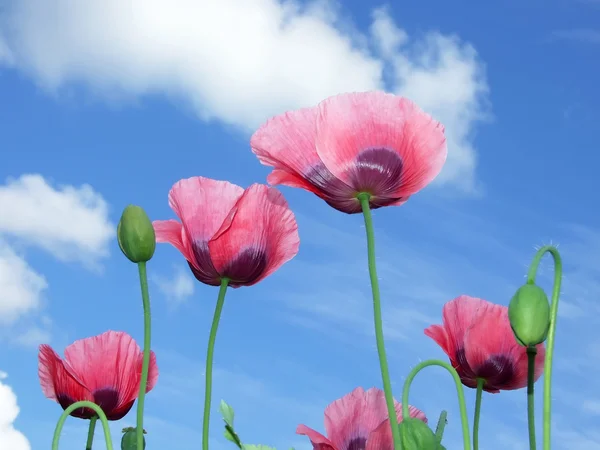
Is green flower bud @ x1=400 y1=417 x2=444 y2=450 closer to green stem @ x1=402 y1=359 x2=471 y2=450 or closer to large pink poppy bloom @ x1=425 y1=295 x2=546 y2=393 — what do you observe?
green stem @ x1=402 y1=359 x2=471 y2=450

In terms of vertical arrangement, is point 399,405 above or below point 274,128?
below

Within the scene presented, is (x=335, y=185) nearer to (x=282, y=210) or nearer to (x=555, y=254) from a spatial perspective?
(x=282, y=210)

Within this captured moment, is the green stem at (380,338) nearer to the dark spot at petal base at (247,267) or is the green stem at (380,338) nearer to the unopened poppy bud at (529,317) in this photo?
the unopened poppy bud at (529,317)

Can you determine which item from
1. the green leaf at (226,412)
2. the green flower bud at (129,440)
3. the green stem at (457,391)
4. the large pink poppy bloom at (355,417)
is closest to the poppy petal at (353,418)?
the large pink poppy bloom at (355,417)

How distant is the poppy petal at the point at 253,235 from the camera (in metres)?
1.70

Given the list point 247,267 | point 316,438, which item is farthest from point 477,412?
point 247,267

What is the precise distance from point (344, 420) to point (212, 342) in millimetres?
341

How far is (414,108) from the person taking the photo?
5.05 feet

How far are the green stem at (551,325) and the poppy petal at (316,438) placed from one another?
45 cm

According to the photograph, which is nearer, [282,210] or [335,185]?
[335,185]

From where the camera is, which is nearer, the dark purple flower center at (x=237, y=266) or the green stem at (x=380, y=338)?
the green stem at (x=380, y=338)

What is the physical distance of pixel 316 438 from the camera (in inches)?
62.9

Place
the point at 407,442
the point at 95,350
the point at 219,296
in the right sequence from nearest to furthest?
the point at 407,442, the point at 219,296, the point at 95,350

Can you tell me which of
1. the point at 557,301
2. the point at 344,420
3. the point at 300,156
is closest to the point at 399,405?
the point at 344,420
